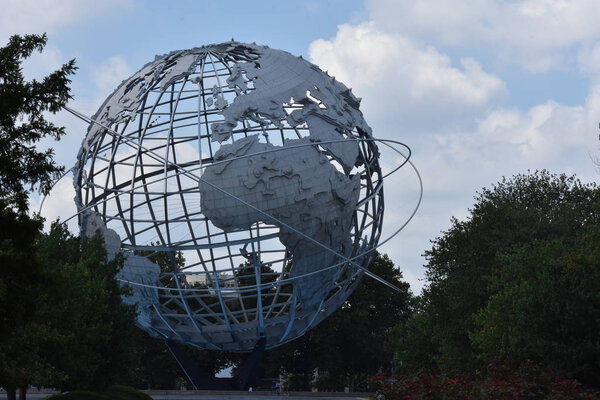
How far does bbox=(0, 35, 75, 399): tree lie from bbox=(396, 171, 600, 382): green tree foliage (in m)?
18.2

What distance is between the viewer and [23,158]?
54.2 ft

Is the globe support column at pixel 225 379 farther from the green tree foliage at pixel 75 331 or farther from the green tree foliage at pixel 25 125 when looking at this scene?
the green tree foliage at pixel 25 125

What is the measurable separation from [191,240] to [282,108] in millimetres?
5360

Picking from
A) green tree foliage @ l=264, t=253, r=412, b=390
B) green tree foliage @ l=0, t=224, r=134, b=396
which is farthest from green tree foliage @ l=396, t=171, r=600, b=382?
green tree foliage @ l=0, t=224, r=134, b=396

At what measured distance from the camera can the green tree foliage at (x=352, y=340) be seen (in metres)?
62.2

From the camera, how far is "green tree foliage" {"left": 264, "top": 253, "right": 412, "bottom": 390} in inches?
2447

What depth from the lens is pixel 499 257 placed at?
40.3 metres

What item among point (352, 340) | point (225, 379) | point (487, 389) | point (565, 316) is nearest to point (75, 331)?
point (225, 379)

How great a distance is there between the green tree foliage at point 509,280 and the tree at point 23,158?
18226 millimetres

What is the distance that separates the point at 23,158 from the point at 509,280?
2682cm

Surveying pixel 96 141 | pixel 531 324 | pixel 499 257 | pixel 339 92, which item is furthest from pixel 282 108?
pixel 499 257

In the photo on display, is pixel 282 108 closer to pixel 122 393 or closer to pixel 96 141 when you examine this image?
pixel 96 141

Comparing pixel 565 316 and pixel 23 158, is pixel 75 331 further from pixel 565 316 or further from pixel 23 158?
pixel 565 316

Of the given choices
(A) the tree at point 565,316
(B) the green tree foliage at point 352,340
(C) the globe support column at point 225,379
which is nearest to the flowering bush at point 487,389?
(A) the tree at point 565,316
